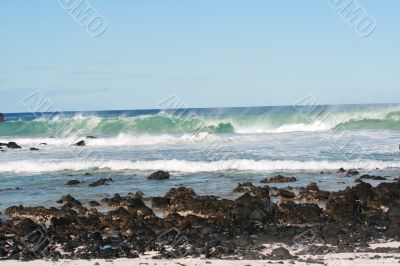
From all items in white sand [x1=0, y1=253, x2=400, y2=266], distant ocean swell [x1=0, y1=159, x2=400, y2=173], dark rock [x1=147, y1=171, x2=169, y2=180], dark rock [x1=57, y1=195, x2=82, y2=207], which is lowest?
white sand [x1=0, y1=253, x2=400, y2=266]

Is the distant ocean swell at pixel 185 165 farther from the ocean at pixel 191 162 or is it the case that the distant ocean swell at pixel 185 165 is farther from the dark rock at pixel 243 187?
the dark rock at pixel 243 187

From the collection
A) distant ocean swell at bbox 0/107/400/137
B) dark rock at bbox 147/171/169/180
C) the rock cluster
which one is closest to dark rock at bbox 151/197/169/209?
the rock cluster

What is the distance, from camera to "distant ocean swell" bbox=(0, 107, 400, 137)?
44219mm

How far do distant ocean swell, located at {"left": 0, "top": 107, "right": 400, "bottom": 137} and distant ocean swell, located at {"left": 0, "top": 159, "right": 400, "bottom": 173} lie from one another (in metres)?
18.5

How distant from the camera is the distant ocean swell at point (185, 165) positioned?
21.9 meters

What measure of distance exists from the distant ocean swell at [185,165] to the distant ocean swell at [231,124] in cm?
1851

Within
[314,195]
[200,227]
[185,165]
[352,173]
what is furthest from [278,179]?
[200,227]

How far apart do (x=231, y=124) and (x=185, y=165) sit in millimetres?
24237

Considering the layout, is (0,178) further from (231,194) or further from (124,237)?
(124,237)

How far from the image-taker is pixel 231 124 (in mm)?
47031

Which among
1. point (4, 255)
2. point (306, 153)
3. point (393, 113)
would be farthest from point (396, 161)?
point (393, 113)

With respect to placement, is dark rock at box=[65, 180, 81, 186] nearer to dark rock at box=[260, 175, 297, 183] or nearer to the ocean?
the ocean

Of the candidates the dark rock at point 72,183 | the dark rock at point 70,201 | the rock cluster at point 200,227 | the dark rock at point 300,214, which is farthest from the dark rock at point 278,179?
the dark rock at point 70,201

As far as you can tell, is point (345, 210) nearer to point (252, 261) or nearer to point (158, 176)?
point (252, 261)
